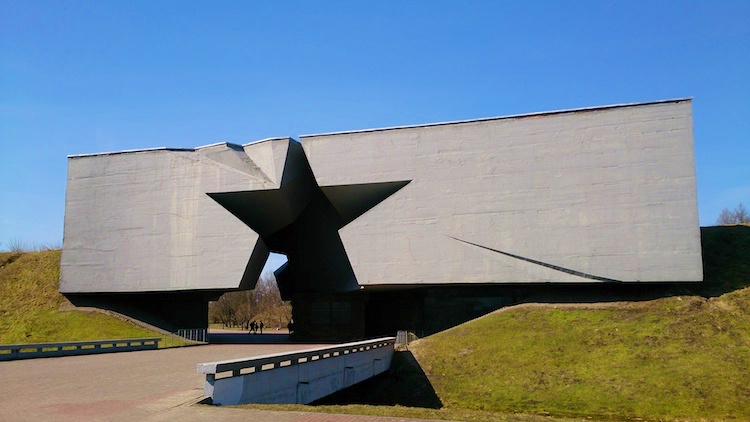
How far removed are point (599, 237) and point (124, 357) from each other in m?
22.9

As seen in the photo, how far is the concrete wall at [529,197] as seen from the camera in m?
29.0

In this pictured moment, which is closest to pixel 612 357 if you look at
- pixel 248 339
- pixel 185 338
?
pixel 185 338

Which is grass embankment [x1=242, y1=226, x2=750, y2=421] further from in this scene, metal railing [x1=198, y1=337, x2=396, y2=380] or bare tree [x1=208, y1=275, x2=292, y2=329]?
bare tree [x1=208, y1=275, x2=292, y2=329]

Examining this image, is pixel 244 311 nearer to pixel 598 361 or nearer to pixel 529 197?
pixel 529 197

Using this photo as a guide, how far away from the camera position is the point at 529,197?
30.8 m

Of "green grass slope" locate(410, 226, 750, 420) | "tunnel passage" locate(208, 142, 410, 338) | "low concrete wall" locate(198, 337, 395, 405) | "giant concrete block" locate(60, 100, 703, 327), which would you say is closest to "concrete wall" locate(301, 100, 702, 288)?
"giant concrete block" locate(60, 100, 703, 327)

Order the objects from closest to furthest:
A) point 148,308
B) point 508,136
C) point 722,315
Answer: point 722,315 < point 508,136 < point 148,308

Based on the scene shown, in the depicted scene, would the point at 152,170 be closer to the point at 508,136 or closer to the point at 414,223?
the point at 414,223

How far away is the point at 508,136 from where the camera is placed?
3158 centimetres

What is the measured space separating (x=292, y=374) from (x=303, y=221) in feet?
83.3

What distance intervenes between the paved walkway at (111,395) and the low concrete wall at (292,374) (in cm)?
68

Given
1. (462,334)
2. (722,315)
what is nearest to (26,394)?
(462,334)

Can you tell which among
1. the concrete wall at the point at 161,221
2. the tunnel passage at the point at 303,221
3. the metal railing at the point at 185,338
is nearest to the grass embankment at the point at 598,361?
the tunnel passage at the point at 303,221

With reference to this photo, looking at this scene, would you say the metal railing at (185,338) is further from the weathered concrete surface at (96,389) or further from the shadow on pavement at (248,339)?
the weathered concrete surface at (96,389)
